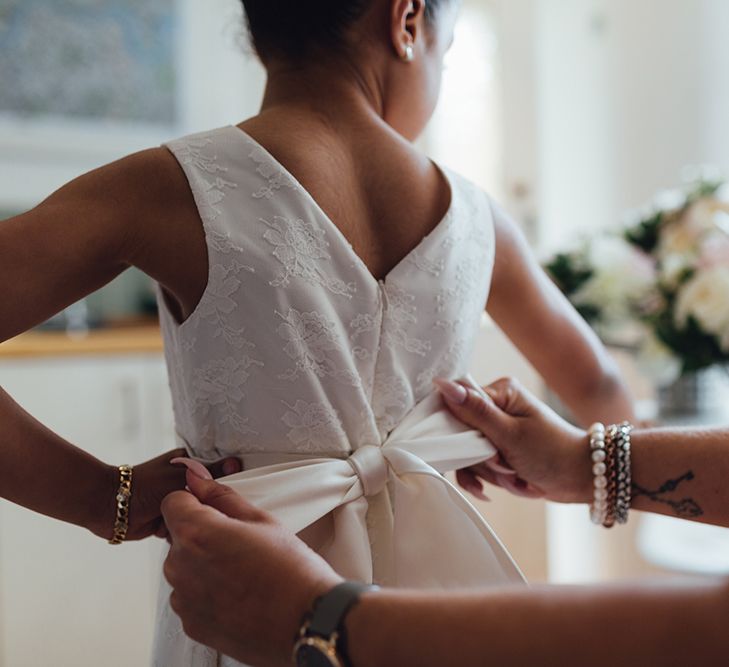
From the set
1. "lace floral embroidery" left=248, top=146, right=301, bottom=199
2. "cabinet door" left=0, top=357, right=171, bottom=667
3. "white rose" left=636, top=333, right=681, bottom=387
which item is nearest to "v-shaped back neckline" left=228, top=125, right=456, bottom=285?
"lace floral embroidery" left=248, top=146, right=301, bottom=199

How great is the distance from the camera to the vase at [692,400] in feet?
5.93

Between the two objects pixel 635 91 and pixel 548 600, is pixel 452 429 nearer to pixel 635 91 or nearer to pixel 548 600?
pixel 548 600

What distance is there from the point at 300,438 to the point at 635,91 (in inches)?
86.6

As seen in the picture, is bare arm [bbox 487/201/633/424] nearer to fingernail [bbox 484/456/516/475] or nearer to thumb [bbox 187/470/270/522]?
fingernail [bbox 484/456/516/475]

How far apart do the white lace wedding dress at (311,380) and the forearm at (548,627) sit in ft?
0.56

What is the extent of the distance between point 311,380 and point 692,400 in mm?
1302

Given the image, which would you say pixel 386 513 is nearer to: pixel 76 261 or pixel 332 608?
pixel 332 608

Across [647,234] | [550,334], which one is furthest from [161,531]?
[647,234]

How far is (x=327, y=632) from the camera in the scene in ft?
1.85

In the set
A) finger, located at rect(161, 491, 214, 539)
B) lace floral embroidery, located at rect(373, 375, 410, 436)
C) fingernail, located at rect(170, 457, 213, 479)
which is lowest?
finger, located at rect(161, 491, 214, 539)

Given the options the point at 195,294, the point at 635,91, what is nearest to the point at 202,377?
the point at 195,294

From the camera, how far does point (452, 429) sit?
2.80 ft

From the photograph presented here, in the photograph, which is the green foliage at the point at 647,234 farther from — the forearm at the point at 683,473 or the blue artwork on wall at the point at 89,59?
the blue artwork on wall at the point at 89,59

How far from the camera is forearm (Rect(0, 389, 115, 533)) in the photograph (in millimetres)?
746
